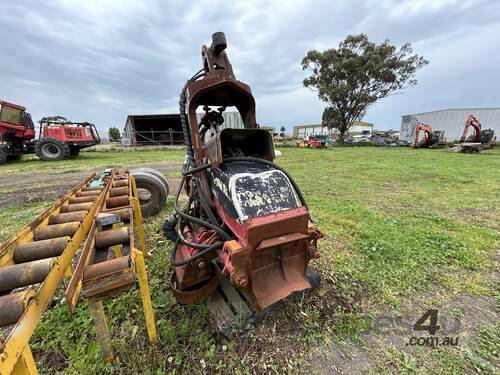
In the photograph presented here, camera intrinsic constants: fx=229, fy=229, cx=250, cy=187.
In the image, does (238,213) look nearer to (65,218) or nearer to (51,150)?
(65,218)

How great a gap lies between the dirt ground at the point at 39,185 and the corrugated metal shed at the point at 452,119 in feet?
107

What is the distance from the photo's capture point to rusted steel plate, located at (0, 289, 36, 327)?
80 cm

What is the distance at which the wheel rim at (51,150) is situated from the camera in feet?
39.3

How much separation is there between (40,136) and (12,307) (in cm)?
1552

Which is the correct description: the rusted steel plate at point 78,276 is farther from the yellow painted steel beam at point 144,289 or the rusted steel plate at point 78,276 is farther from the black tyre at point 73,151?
the black tyre at point 73,151

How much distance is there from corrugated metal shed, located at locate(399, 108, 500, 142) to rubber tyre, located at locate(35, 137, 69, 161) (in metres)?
36.1

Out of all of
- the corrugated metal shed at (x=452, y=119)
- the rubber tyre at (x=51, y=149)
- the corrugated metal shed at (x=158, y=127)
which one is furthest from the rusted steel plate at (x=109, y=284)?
the corrugated metal shed at (x=452, y=119)

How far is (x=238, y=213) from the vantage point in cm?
155

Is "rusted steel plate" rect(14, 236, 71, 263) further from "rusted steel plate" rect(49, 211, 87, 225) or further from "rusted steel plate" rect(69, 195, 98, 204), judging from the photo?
"rusted steel plate" rect(69, 195, 98, 204)

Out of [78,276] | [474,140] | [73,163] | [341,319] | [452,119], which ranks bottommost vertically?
[341,319]

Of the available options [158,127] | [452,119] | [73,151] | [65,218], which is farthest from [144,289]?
[452,119]

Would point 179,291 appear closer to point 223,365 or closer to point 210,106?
point 223,365

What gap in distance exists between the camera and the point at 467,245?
2.99m

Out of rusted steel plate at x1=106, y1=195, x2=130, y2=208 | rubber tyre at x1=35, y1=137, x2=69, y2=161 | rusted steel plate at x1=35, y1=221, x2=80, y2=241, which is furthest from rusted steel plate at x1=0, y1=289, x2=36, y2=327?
rubber tyre at x1=35, y1=137, x2=69, y2=161
